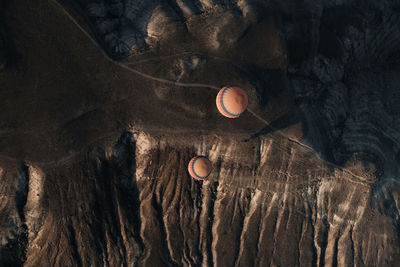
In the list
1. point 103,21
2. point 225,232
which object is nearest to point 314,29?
point 103,21

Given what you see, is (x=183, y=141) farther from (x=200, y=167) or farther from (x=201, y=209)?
(x=201, y=209)

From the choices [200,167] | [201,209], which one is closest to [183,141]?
[200,167]

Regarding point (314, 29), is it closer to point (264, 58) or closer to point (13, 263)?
point (264, 58)

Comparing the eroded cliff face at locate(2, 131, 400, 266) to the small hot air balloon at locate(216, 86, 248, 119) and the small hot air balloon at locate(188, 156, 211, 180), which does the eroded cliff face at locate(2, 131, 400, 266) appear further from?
the small hot air balloon at locate(216, 86, 248, 119)

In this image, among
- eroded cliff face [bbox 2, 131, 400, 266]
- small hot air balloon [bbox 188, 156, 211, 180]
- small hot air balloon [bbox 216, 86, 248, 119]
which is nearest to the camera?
small hot air balloon [bbox 216, 86, 248, 119]

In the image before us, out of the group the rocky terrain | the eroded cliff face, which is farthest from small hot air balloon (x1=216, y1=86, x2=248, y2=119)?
the eroded cliff face

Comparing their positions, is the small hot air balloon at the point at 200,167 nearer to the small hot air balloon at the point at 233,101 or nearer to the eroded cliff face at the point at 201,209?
the eroded cliff face at the point at 201,209

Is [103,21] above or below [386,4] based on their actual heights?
below

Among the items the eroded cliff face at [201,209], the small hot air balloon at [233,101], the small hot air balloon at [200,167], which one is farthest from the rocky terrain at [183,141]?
the small hot air balloon at [233,101]
